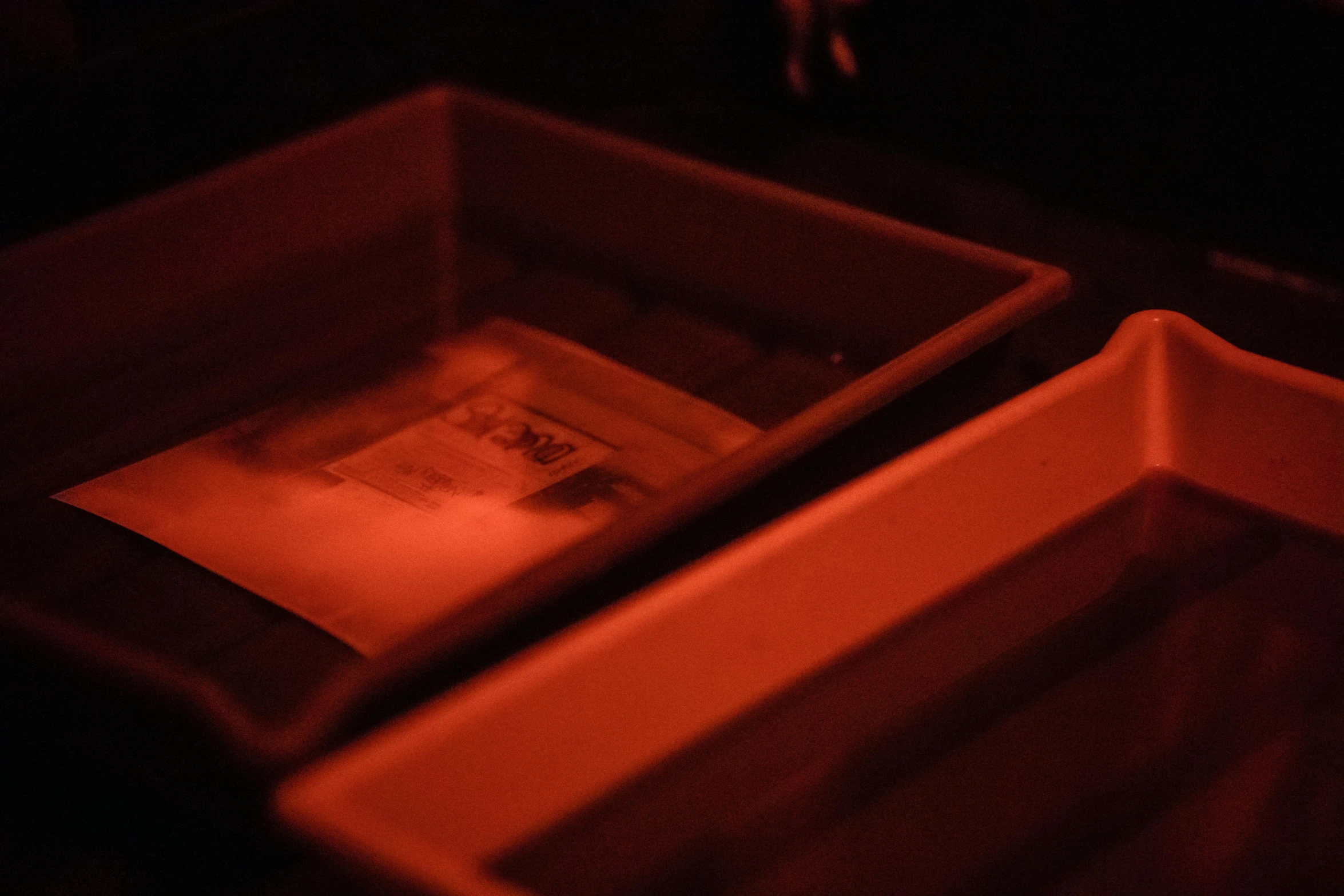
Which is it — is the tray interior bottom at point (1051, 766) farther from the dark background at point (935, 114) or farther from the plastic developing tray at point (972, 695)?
the dark background at point (935, 114)

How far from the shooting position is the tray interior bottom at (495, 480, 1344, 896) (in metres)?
0.41

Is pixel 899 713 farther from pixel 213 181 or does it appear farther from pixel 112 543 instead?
pixel 213 181

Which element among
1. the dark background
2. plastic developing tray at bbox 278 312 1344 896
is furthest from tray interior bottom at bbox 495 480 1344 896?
the dark background

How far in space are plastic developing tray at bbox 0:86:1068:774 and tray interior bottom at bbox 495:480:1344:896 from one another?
0.28 feet

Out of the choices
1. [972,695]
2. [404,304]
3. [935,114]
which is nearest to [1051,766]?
[972,695]

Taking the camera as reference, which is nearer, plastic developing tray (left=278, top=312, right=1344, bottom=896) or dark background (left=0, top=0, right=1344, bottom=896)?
plastic developing tray (left=278, top=312, right=1344, bottom=896)

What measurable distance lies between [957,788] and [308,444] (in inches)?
13.4

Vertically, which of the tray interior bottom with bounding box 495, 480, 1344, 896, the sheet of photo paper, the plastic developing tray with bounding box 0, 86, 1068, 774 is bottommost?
the tray interior bottom with bounding box 495, 480, 1344, 896

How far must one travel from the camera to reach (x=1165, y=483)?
0.56 m

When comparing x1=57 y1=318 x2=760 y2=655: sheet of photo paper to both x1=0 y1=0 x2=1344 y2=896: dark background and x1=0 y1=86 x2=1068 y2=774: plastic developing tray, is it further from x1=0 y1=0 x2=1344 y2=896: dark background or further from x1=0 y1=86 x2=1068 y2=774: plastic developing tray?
x1=0 y1=0 x2=1344 y2=896: dark background

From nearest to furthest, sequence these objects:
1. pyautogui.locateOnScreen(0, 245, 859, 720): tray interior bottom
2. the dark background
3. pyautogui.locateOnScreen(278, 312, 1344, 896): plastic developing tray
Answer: pyautogui.locateOnScreen(278, 312, 1344, 896): plastic developing tray, pyautogui.locateOnScreen(0, 245, 859, 720): tray interior bottom, the dark background

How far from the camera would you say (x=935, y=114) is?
89cm

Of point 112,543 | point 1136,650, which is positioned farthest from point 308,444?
point 1136,650

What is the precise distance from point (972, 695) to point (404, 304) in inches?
15.8
